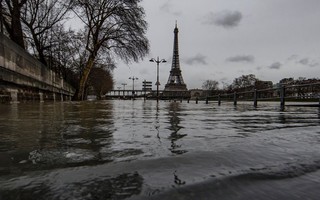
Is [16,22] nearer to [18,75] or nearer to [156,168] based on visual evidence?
[18,75]

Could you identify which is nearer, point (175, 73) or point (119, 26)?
point (119, 26)

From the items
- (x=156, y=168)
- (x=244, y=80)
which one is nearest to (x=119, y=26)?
(x=156, y=168)

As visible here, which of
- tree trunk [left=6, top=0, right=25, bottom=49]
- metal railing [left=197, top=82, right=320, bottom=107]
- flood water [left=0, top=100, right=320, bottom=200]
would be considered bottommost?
flood water [left=0, top=100, right=320, bottom=200]

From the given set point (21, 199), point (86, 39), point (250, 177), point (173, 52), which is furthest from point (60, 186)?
point (173, 52)

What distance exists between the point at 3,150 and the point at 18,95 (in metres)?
11.3

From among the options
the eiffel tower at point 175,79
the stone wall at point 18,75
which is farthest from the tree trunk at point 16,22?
the eiffel tower at point 175,79

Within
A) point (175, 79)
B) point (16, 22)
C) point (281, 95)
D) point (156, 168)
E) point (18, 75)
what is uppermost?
point (175, 79)

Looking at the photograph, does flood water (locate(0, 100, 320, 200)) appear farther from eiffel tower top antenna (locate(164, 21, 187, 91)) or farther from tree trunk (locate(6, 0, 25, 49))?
eiffel tower top antenna (locate(164, 21, 187, 91))

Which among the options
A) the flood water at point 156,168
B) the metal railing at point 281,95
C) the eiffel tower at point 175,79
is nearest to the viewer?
the flood water at point 156,168

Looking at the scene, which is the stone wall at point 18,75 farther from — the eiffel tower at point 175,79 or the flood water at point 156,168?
the eiffel tower at point 175,79

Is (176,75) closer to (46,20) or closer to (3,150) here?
(46,20)

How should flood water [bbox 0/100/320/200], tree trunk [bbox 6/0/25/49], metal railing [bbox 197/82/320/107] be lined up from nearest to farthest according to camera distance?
flood water [bbox 0/100/320/200] → metal railing [bbox 197/82/320/107] → tree trunk [bbox 6/0/25/49]

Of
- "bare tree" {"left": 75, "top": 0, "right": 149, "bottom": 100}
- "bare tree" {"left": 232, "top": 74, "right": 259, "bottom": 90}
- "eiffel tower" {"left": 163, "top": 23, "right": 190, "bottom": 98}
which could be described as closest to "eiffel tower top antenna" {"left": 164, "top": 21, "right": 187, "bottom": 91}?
"eiffel tower" {"left": 163, "top": 23, "right": 190, "bottom": 98}

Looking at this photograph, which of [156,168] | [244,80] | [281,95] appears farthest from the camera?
[244,80]
